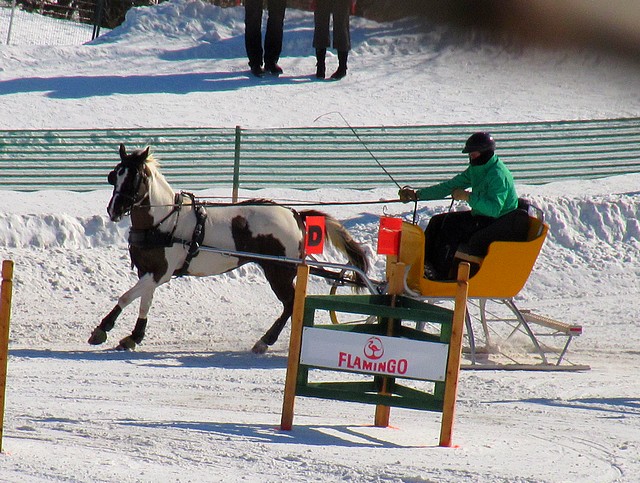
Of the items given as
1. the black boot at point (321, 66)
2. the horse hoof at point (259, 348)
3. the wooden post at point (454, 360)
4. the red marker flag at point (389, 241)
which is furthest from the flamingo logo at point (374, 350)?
the black boot at point (321, 66)

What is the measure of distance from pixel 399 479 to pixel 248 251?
15.2 ft

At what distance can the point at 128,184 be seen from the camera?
8297 mm

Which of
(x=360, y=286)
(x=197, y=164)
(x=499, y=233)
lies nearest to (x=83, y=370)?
(x=360, y=286)

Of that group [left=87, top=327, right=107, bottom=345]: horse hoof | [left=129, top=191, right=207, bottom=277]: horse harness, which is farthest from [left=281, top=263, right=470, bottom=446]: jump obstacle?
[left=87, top=327, right=107, bottom=345]: horse hoof

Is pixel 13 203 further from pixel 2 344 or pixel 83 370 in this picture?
pixel 2 344

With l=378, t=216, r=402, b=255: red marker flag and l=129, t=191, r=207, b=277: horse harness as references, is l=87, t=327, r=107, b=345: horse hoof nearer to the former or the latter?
l=129, t=191, r=207, b=277: horse harness

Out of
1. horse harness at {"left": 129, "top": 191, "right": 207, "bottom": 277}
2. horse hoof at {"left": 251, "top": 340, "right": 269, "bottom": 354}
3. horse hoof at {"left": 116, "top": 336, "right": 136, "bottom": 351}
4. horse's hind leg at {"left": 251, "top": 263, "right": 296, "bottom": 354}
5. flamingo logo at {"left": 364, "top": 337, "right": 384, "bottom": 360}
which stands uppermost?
horse harness at {"left": 129, "top": 191, "right": 207, "bottom": 277}

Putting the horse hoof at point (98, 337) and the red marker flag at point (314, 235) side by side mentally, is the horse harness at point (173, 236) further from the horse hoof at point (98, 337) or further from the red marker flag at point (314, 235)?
the red marker flag at point (314, 235)

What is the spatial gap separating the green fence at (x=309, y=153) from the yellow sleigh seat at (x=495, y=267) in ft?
14.7

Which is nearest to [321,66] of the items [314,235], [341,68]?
[341,68]

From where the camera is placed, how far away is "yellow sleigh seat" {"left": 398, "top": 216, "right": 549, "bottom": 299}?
7.58 m

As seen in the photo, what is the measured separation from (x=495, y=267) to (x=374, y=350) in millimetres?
2646

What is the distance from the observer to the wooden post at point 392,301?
214 inches

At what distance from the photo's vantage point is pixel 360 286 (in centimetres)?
881
